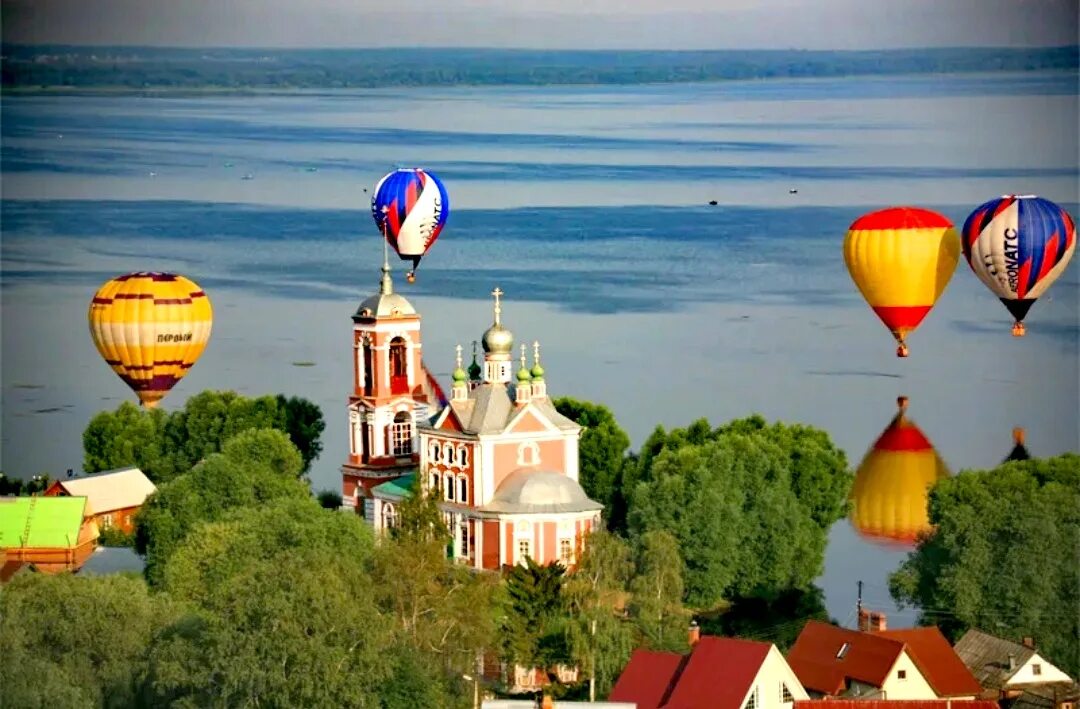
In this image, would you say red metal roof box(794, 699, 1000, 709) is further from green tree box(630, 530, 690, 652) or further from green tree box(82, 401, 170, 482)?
green tree box(82, 401, 170, 482)

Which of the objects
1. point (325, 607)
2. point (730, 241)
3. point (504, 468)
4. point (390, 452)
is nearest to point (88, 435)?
point (390, 452)

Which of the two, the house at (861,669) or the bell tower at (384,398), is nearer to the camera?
the house at (861,669)

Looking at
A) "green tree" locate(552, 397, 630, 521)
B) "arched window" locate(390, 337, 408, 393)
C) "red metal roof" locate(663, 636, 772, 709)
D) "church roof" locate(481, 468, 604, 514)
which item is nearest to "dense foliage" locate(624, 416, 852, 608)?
"church roof" locate(481, 468, 604, 514)

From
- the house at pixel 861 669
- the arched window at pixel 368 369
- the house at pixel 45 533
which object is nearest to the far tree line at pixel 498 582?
the house at pixel 45 533

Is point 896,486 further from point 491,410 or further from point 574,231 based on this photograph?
point 574,231

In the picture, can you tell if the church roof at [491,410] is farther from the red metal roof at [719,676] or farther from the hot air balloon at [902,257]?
the hot air balloon at [902,257]

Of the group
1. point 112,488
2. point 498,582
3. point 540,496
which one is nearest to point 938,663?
point 498,582
